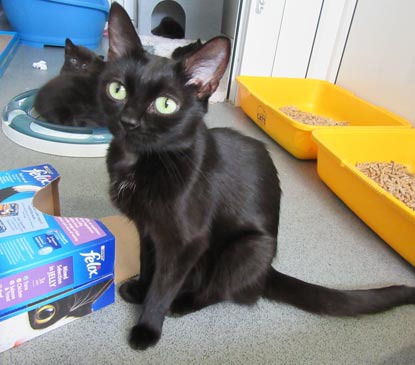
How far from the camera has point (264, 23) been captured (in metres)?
1.92

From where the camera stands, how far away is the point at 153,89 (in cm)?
62

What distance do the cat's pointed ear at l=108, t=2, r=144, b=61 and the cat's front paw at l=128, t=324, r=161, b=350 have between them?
0.56 meters

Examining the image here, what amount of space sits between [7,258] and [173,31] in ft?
9.23

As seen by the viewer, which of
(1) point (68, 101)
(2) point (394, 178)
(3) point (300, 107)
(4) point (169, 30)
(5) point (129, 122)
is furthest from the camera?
(4) point (169, 30)

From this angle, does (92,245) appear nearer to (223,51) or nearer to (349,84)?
(223,51)

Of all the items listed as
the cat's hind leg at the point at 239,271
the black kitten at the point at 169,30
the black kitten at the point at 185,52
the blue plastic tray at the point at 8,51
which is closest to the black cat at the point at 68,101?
the black kitten at the point at 185,52

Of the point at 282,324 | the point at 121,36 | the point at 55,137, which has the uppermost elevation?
the point at 121,36

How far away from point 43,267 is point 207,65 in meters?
0.48

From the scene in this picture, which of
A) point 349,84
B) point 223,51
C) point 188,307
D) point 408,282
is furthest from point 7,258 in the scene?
point 349,84

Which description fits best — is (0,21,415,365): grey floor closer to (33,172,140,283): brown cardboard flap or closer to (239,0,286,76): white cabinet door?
(33,172,140,283): brown cardboard flap

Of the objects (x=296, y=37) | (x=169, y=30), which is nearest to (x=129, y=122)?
Result: (x=296, y=37)

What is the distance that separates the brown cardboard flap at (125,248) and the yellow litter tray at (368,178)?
0.74 meters

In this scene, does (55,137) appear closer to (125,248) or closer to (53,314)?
(125,248)

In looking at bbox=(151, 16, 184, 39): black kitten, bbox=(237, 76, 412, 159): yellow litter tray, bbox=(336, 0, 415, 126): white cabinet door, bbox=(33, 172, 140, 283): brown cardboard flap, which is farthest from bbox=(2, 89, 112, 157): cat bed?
bbox=(151, 16, 184, 39): black kitten
